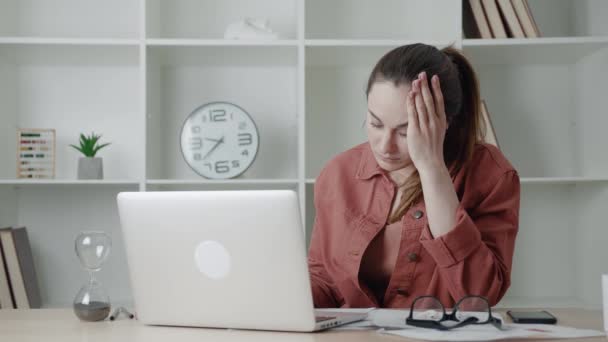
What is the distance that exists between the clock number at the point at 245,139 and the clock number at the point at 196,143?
0.15 m

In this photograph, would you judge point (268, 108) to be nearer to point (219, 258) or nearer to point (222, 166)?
point (222, 166)

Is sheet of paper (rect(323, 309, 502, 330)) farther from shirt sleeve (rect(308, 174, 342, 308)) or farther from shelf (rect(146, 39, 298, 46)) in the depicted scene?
shelf (rect(146, 39, 298, 46))

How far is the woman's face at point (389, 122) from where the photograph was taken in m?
1.68

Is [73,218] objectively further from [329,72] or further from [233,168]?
[329,72]

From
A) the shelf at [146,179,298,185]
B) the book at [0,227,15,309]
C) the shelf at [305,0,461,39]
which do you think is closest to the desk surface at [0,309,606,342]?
the shelf at [146,179,298,185]

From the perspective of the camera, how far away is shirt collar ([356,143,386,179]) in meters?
1.89

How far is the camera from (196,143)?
9.12ft

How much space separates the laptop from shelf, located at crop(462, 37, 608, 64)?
1.58 meters

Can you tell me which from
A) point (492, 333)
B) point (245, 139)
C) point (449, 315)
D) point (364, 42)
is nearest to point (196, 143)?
point (245, 139)

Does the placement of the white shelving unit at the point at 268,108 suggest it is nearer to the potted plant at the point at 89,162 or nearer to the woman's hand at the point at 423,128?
the potted plant at the point at 89,162

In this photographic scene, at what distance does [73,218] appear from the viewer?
296 cm

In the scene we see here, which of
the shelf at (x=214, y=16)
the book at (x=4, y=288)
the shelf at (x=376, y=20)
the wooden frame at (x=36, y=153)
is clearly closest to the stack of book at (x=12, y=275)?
the book at (x=4, y=288)

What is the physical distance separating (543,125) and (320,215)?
1404mm

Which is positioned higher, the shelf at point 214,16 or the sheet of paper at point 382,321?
the shelf at point 214,16
